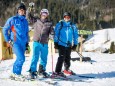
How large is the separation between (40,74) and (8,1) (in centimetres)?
8194

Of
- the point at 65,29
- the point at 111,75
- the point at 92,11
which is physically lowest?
the point at 111,75

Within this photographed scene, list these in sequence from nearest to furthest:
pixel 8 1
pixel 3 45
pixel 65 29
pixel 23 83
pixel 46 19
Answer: pixel 23 83, pixel 46 19, pixel 65 29, pixel 3 45, pixel 8 1

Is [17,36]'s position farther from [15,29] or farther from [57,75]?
[57,75]

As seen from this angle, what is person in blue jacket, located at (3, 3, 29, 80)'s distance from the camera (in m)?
8.34

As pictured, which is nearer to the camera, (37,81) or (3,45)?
(37,81)

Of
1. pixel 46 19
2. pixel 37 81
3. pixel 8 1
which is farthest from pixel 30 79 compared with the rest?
pixel 8 1

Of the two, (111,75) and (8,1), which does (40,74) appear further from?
(8,1)

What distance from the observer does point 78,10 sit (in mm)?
88312

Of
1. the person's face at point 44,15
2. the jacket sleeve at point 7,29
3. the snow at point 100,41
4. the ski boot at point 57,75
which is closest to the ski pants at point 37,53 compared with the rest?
the ski boot at point 57,75

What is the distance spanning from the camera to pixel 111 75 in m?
10.2

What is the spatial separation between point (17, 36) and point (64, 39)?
1.77 metres

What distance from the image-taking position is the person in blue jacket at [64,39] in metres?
9.62

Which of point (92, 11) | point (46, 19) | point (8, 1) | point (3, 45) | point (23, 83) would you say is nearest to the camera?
point (23, 83)

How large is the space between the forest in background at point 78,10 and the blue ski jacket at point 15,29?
2327 inches
